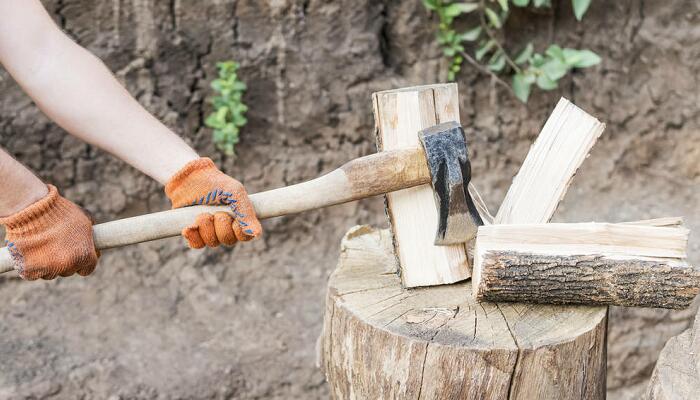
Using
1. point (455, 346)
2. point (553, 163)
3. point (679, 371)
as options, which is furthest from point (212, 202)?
point (679, 371)

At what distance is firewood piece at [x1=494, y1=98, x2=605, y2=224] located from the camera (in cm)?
208

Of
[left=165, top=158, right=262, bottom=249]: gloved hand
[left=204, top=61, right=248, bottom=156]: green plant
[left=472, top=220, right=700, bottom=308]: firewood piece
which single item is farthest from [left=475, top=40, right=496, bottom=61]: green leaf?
[left=165, top=158, right=262, bottom=249]: gloved hand

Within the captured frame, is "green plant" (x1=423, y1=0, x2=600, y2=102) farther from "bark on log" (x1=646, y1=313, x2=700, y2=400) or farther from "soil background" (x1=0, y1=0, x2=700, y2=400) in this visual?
"bark on log" (x1=646, y1=313, x2=700, y2=400)

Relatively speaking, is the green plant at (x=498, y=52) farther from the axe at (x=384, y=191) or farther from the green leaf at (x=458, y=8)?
the axe at (x=384, y=191)

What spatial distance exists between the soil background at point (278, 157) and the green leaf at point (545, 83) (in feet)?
0.77

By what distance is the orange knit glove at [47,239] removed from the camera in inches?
75.0

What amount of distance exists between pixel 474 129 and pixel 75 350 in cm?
229

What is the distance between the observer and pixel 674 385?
1734 mm

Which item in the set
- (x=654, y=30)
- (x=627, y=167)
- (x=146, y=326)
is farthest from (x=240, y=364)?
(x=654, y=30)

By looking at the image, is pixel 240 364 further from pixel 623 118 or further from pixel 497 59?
pixel 623 118

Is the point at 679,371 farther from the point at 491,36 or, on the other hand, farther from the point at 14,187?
the point at 491,36

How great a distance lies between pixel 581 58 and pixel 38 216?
262cm

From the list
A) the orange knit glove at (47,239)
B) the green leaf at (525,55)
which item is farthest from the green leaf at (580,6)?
the orange knit glove at (47,239)

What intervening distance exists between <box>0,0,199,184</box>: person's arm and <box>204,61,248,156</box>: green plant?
1.28 meters
